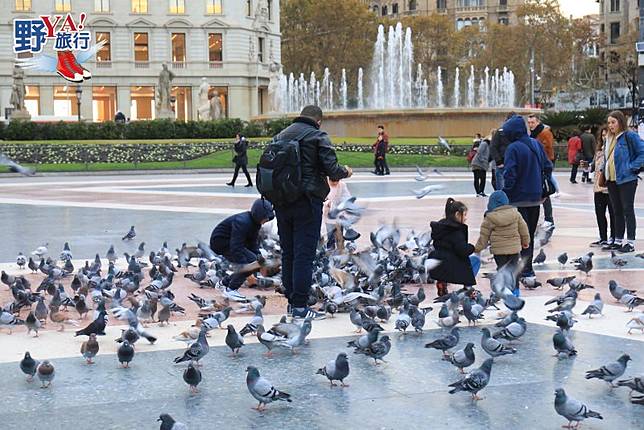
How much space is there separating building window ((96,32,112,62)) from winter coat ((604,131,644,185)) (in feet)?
213

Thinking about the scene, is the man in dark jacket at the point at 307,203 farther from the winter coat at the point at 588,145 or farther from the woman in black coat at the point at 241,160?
the winter coat at the point at 588,145

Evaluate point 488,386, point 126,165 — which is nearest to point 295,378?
point 488,386

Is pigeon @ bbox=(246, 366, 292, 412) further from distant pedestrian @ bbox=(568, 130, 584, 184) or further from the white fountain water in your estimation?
the white fountain water

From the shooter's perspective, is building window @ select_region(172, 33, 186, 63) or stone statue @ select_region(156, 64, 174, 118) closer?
stone statue @ select_region(156, 64, 174, 118)

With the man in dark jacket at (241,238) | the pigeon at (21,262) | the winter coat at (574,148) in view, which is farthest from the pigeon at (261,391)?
the winter coat at (574,148)

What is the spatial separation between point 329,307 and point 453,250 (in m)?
1.42

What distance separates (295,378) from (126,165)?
30459 mm

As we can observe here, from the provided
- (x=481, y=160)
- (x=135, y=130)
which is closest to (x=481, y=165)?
(x=481, y=160)

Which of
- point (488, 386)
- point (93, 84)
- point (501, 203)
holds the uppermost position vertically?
point (93, 84)

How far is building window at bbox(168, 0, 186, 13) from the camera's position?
74.8 m

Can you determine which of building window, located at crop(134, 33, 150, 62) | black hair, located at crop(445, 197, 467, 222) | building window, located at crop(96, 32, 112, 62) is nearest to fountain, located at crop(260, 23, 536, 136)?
building window, located at crop(134, 33, 150, 62)

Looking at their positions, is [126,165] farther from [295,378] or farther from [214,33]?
[214,33]

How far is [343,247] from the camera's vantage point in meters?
11.5

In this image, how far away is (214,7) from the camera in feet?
249
